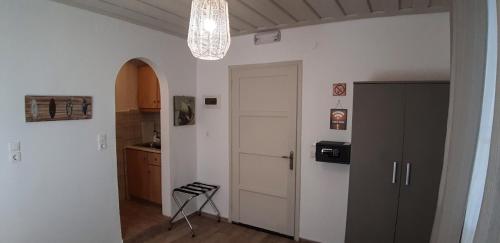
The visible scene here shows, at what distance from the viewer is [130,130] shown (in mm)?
4086

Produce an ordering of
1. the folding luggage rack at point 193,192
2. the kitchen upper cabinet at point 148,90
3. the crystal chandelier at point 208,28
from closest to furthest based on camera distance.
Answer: the crystal chandelier at point 208,28 < the folding luggage rack at point 193,192 < the kitchen upper cabinet at point 148,90

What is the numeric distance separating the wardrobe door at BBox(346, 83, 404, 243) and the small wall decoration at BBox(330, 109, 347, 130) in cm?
40

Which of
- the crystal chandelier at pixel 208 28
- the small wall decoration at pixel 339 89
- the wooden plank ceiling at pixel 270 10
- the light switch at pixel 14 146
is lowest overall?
the light switch at pixel 14 146

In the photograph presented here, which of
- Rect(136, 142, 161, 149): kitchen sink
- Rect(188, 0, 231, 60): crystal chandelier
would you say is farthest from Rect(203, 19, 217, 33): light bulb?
Rect(136, 142, 161, 149): kitchen sink

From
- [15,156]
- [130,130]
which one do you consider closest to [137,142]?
[130,130]

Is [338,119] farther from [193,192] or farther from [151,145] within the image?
[151,145]

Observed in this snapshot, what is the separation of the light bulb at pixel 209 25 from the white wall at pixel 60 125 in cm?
163

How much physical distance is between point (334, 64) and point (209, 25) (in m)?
1.79

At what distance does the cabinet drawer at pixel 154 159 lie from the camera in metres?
3.62

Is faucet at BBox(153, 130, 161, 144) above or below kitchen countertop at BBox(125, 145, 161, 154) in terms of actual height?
above

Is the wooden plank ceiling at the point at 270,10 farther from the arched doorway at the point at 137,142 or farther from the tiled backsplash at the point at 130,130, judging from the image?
the tiled backsplash at the point at 130,130

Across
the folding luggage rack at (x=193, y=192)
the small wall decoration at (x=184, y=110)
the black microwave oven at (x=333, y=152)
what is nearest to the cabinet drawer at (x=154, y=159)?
the folding luggage rack at (x=193, y=192)

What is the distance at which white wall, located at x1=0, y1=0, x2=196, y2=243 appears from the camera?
1.91 metres

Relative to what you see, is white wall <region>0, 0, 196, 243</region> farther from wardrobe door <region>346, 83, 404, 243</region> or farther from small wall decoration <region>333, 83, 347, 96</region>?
wardrobe door <region>346, 83, 404, 243</region>
